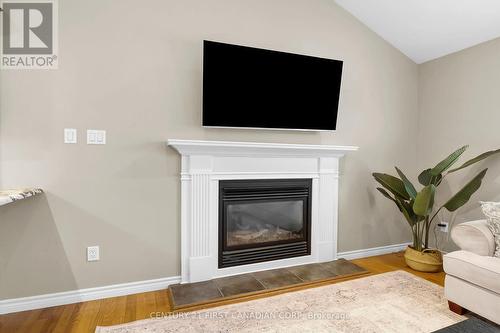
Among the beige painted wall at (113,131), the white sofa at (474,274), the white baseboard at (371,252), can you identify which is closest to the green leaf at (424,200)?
the white sofa at (474,274)

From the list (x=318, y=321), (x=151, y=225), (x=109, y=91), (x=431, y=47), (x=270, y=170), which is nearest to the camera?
(x=318, y=321)

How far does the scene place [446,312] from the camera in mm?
2033

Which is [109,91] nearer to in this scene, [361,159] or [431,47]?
[361,159]

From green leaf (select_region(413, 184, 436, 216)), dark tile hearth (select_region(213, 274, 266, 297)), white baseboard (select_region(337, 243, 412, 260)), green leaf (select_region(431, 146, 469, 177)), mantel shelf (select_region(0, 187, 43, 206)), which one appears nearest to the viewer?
mantel shelf (select_region(0, 187, 43, 206))

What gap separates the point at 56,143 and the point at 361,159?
295 centimetres

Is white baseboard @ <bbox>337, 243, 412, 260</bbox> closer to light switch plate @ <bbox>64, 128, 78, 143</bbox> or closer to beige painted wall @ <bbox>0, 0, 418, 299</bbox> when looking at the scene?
beige painted wall @ <bbox>0, 0, 418, 299</bbox>

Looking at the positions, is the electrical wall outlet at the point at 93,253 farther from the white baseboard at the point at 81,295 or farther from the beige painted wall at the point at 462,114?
the beige painted wall at the point at 462,114

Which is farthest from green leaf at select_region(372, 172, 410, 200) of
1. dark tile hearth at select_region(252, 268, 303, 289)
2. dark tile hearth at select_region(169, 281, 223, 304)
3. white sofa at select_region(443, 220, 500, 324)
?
dark tile hearth at select_region(169, 281, 223, 304)

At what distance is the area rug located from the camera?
1.83 m

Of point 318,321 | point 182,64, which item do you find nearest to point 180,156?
point 182,64

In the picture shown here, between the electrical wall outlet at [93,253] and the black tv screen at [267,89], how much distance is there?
4.38 ft

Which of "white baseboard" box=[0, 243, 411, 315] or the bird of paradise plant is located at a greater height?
the bird of paradise plant

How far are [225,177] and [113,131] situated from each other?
1002mm

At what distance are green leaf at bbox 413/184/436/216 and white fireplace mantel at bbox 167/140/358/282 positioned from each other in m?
0.74
